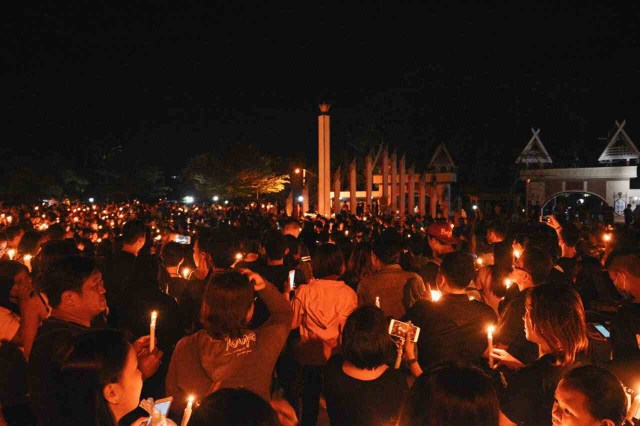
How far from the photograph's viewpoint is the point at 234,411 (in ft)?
5.22

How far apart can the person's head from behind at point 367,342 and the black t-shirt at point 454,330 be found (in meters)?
1.02

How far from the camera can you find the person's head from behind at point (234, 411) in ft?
5.19

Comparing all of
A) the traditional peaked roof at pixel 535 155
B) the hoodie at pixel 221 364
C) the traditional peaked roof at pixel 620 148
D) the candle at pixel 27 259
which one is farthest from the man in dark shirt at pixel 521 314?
the traditional peaked roof at pixel 535 155

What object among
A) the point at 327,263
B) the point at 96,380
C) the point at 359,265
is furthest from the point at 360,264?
the point at 96,380

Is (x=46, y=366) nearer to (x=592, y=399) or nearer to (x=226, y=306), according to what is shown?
(x=226, y=306)

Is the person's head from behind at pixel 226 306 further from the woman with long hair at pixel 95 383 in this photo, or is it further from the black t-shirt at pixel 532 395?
the black t-shirt at pixel 532 395

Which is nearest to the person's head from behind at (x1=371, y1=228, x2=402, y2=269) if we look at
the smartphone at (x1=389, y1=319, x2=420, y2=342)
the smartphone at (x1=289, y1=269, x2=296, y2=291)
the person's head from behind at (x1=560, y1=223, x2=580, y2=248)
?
the smartphone at (x1=289, y1=269, x2=296, y2=291)

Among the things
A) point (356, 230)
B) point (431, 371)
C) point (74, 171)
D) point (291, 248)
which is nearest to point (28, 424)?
point (431, 371)

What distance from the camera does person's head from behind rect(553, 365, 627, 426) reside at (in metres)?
2.22

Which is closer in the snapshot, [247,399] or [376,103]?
[247,399]

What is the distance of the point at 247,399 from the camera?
1632 millimetres

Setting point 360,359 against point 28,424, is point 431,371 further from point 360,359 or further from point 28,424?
point 28,424

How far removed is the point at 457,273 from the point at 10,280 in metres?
4.27

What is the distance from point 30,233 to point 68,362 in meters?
5.78
